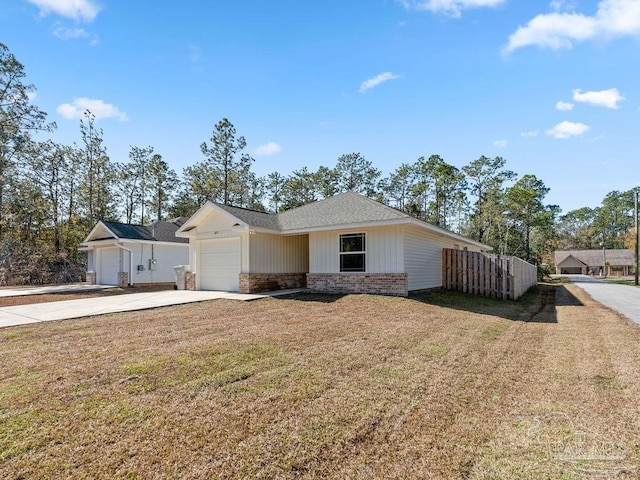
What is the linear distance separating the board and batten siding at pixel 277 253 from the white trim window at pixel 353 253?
2892mm

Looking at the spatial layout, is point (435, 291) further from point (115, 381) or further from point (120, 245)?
point (120, 245)

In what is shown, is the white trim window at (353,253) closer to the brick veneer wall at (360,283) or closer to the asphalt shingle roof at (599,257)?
the brick veneer wall at (360,283)

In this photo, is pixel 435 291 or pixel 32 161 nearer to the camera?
pixel 435 291

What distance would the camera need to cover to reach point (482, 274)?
13.1 metres

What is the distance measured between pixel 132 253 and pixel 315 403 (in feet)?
58.7

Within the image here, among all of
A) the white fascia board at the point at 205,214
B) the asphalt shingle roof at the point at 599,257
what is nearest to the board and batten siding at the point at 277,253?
the white fascia board at the point at 205,214

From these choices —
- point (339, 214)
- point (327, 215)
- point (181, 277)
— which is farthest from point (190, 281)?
point (339, 214)

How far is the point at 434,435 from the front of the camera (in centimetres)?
288

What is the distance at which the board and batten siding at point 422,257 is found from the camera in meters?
11.9

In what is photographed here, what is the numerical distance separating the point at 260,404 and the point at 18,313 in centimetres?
864

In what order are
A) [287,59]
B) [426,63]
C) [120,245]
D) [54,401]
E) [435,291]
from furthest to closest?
[120,245]
[435,291]
[287,59]
[426,63]
[54,401]

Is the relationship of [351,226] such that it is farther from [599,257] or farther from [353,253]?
[599,257]

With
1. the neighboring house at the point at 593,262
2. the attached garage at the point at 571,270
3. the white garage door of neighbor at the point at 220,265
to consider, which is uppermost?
the white garage door of neighbor at the point at 220,265

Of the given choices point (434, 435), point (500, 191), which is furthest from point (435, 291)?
point (500, 191)
